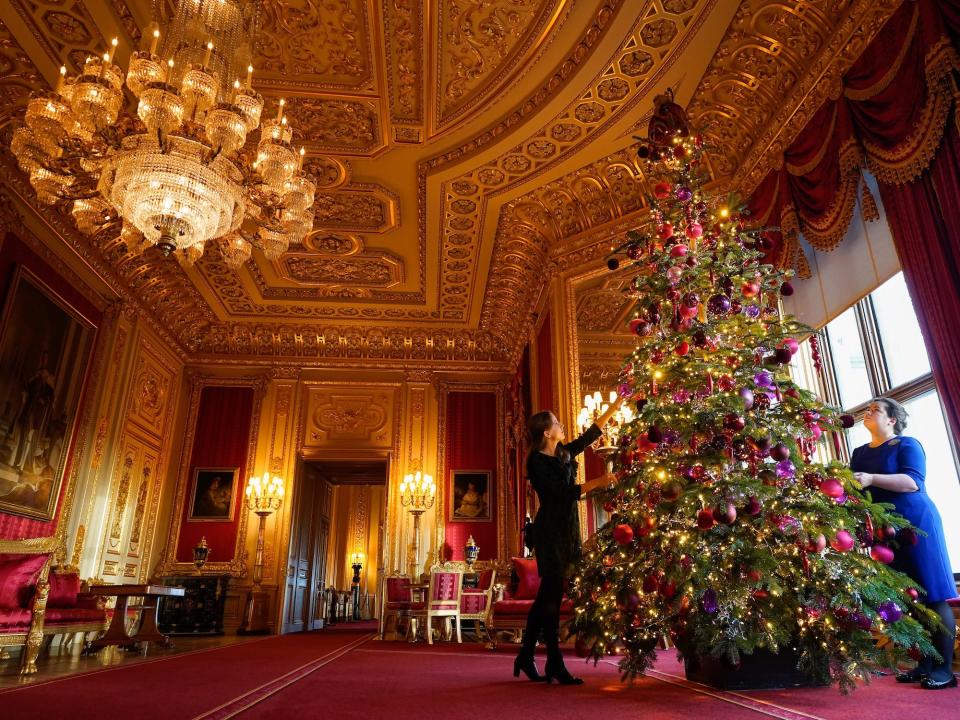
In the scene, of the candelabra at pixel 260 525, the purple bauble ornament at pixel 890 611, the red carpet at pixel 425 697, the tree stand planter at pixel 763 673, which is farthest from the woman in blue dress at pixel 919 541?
the candelabra at pixel 260 525

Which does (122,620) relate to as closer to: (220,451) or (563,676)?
(220,451)

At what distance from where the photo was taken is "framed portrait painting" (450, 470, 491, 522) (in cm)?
985

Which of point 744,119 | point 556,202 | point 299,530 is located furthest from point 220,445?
point 744,119

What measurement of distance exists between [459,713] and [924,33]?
4286mm

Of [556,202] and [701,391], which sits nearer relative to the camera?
[701,391]

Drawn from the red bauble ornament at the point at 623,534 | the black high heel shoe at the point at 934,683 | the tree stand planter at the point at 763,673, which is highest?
the red bauble ornament at the point at 623,534

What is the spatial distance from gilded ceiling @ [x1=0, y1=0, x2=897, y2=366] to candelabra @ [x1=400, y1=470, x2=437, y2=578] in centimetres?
292

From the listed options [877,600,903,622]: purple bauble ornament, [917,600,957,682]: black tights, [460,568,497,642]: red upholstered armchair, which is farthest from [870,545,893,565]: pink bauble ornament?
[460,568,497,642]: red upholstered armchair

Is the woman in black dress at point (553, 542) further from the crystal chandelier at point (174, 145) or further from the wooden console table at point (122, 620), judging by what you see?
the wooden console table at point (122, 620)

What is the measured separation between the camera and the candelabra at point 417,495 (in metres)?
9.50

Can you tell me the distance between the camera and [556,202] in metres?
7.12

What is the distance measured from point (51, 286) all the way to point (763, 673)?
24.9 ft

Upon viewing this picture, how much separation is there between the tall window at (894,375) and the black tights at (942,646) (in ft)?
4.04

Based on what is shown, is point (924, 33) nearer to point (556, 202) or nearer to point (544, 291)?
point (556, 202)
